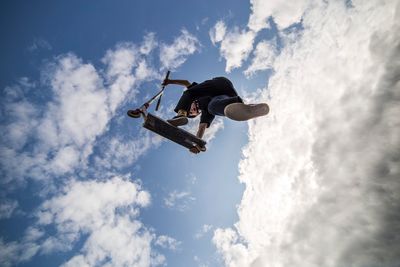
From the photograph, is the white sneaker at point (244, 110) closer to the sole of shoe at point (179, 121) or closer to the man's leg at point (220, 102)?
the man's leg at point (220, 102)

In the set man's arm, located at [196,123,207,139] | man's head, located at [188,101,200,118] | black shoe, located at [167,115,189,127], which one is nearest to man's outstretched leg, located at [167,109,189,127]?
black shoe, located at [167,115,189,127]

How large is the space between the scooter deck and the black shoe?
0.20m

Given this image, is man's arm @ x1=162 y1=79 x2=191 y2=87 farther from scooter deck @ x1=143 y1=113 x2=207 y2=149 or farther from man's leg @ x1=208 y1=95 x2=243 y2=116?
scooter deck @ x1=143 y1=113 x2=207 y2=149

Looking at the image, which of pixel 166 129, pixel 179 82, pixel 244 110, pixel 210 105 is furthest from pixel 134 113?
pixel 244 110

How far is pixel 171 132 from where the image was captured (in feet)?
22.6

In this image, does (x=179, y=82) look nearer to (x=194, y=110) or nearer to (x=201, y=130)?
(x=194, y=110)

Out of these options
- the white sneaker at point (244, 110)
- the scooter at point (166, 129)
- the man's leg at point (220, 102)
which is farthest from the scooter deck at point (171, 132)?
the white sneaker at point (244, 110)

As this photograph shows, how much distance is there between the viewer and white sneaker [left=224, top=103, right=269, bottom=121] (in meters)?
5.94

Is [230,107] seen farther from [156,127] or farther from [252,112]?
[156,127]

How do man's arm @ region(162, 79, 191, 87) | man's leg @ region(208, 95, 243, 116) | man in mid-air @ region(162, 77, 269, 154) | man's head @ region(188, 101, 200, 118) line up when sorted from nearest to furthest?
man in mid-air @ region(162, 77, 269, 154) < man's leg @ region(208, 95, 243, 116) < man's head @ region(188, 101, 200, 118) < man's arm @ region(162, 79, 191, 87)

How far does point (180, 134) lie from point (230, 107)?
1622 millimetres

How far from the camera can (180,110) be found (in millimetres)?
7270

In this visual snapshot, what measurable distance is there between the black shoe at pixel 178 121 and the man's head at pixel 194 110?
0.43 metres

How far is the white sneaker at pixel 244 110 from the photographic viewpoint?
19.5ft
